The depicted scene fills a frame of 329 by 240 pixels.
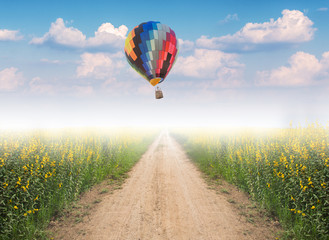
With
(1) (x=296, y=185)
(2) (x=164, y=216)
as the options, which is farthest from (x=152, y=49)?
(1) (x=296, y=185)

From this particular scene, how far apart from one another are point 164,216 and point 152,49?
10.6m

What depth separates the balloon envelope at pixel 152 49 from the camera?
13352 mm

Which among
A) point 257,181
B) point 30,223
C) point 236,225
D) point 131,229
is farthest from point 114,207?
point 257,181

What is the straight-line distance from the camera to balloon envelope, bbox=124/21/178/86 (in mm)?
13352

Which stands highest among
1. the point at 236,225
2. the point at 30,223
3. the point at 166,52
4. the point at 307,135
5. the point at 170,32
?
the point at 170,32

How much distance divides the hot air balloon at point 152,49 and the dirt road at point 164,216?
7.99 m

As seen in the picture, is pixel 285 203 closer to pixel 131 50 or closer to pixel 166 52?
pixel 166 52

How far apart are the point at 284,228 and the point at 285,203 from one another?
734 millimetres

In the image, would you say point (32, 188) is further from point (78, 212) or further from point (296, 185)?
point (296, 185)

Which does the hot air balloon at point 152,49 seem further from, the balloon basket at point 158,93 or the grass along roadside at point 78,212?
the grass along roadside at point 78,212

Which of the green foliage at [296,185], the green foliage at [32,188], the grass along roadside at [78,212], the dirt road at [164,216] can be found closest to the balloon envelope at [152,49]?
the green foliage at [32,188]

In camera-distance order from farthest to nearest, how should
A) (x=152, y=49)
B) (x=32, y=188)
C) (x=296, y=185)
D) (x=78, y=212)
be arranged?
(x=152, y=49) < (x=78, y=212) < (x=32, y=188) < (x=296, y=185)

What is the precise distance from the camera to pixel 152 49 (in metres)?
13.4

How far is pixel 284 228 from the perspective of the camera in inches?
228
